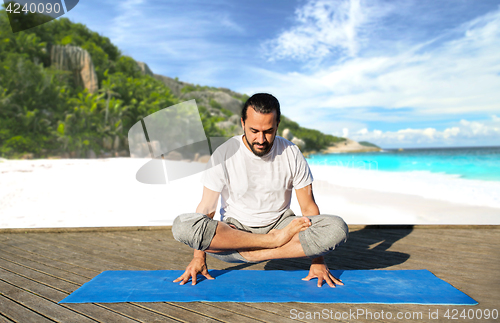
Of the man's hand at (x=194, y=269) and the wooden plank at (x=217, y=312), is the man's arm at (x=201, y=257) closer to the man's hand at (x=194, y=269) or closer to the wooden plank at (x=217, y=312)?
the man's hand at (x=194, y=269)

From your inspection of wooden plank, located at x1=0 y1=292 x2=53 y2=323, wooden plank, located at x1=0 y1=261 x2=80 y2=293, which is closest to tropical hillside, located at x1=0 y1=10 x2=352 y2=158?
wooden plank, located at x1=0 y1=261 x2=80 y2=293

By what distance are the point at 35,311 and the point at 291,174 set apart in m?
1.37

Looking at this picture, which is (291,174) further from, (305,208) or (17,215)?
(17,215)

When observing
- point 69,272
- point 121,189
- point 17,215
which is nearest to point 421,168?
point 121,189

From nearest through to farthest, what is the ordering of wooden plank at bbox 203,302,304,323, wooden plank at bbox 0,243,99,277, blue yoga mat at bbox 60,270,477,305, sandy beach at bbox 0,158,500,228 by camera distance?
1. wooden plank at bbox 203,302,304,323
2. blue yoga mat at bbox 60,270,477,305
3. wooden plank at bbox 0,243,99,277
4. sandy beach at bbox 0,158,500,228

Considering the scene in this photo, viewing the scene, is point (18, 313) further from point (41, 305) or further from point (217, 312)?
point (217, 312)

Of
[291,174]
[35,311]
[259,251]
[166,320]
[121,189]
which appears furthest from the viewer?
[121,189]

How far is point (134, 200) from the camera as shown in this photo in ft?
30.1

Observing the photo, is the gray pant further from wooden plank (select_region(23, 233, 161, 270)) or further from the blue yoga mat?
wooden plank (select_region(23, 233, 161, 270))

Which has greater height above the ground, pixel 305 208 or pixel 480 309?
pixel 305 208

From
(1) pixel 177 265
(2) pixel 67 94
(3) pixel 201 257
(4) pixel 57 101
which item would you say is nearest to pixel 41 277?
(1) pixel 177 265

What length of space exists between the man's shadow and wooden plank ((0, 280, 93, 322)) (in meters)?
0.94

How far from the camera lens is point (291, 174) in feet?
5.86

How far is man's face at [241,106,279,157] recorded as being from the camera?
165cm
